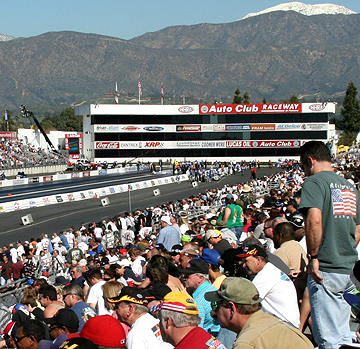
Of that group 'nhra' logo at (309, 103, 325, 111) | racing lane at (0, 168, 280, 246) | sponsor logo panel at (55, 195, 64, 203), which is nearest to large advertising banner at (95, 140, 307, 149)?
'nhra' logo at (309, 103, 325, 111)

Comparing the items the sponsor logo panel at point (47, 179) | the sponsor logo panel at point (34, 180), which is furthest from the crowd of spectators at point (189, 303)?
the sponsor logo panel at point (47, 179)

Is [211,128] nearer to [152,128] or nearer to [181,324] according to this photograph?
[152,128]

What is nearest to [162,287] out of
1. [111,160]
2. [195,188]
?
[195,188]

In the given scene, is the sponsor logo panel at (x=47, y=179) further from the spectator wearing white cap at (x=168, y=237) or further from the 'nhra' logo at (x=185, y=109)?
the spectator wearing white cap at (x=168, y=237)

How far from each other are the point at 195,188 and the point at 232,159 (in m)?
36.5

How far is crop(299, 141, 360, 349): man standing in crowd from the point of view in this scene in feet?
13.4

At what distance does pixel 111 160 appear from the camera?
79250 mm

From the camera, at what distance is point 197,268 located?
5.93 meters

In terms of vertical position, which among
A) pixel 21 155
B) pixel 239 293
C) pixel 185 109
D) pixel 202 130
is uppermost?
pixel 185 109

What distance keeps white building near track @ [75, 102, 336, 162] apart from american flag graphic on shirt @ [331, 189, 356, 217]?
75.3 meters

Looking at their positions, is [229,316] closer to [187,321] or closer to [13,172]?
[187,321]

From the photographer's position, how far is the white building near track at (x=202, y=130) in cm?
7869

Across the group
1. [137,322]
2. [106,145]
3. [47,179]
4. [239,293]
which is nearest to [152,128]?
[106,145]

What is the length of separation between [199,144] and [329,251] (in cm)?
7618
